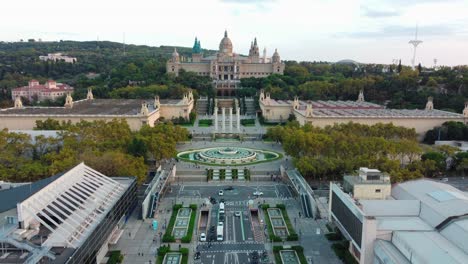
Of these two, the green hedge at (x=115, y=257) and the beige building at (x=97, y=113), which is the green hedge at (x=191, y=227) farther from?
the beige building at (x=97, y=113)

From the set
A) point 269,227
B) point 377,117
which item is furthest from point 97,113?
point 377,117

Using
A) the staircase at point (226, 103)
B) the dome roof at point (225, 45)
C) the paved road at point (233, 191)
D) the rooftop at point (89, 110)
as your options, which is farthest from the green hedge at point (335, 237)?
the dome roof at point (225, 45)

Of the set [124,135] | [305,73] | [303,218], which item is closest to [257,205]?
[303,218]

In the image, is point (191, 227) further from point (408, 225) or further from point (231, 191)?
point (408, 225)

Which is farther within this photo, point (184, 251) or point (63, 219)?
point (184, 251)

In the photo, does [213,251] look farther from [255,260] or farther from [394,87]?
[394,87]

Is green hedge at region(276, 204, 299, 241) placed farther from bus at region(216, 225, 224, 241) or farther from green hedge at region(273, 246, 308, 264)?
bus at region(216, 225, 224, 241)
